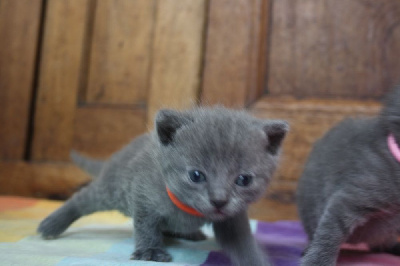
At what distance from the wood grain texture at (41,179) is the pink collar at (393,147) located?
149cm

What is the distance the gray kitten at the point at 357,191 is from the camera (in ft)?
3.57

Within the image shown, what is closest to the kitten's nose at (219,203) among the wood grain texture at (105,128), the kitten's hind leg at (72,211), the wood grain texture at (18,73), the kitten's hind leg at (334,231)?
the kitten's hind leg at (334,231)

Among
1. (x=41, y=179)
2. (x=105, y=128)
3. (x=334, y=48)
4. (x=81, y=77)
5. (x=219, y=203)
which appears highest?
(x=334, y=48)

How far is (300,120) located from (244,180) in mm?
957

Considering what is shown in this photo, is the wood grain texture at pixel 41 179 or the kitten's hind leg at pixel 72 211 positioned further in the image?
the wood grain texture at pixel 41 179

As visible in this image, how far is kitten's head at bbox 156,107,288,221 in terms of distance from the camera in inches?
39.5

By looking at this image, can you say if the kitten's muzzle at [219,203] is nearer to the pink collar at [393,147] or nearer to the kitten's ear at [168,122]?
the kitten's ear at [168,122]

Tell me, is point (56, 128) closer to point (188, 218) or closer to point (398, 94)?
point (188, 218)

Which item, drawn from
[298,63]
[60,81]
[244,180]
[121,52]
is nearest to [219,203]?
[244,180]

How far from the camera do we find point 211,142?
1020mm

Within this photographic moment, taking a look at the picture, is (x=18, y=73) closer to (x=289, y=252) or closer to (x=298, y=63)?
(x=298, y=63)

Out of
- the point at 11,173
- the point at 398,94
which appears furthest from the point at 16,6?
the point at 398,94

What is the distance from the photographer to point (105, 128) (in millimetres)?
2145

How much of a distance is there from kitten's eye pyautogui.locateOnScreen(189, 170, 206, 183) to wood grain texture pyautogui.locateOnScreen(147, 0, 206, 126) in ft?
3.43
